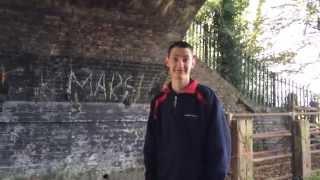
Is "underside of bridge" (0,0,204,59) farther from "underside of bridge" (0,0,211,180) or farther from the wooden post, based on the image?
the wooden post

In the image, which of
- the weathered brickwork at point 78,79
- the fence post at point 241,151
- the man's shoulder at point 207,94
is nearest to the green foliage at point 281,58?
the weathered brickwork at point 78,79

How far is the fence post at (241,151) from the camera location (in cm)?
704

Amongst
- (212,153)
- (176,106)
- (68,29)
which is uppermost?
(68,29)

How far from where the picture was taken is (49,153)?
916 cm

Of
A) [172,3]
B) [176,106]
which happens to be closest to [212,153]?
[176,106]

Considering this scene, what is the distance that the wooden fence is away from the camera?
711 cm

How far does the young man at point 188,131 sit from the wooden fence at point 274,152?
395 centimetres

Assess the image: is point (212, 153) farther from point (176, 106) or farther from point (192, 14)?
point (192, 14)

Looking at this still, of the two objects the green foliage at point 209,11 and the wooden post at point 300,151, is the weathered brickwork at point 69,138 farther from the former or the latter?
the green foliage at point 209,11

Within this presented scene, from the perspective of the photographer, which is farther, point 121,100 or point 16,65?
point 121,100

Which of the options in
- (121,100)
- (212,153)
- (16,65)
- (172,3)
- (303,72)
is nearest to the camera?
(212,153)

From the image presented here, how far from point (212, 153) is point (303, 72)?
552 inches

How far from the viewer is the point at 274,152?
8.68 metres

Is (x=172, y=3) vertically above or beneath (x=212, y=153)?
above
